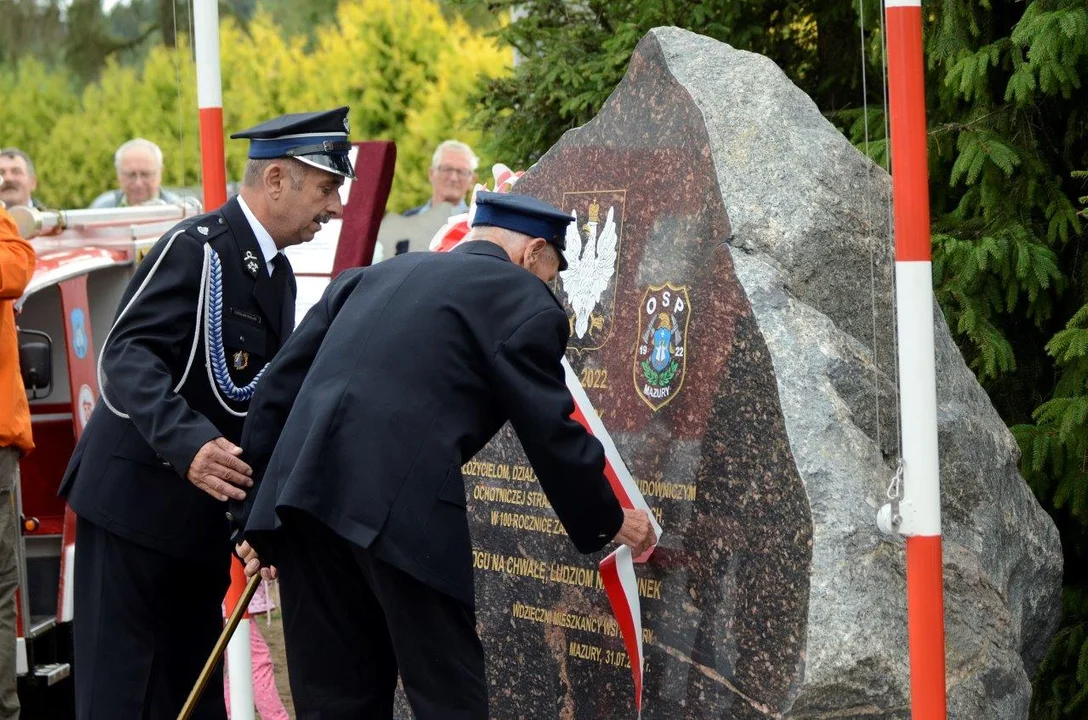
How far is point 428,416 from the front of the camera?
134 inches

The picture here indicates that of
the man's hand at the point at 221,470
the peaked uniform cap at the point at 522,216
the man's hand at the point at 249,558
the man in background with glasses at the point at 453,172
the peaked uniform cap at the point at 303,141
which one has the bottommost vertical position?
the man's hand at the point at 249,558

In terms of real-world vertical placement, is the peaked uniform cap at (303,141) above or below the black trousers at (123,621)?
above

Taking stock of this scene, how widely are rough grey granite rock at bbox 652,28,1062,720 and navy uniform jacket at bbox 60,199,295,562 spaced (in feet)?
4.21

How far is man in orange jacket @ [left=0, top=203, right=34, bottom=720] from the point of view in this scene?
5.17 meters

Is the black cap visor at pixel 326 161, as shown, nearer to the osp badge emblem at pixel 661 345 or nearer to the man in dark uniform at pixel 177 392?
the man in dark uniform at pixel 177 392

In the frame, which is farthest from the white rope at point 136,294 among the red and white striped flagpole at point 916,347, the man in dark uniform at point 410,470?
the red and white striped flagpole at point 916,347

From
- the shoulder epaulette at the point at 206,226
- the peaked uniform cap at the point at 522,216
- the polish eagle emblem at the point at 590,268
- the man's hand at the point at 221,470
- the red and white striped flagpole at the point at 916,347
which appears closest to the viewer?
the red and white striped flagpole at the point at 916,347

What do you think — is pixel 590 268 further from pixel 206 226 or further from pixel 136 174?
pixel 136 174

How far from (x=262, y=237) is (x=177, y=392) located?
0.47 meters

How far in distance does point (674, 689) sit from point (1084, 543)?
75.9 inches

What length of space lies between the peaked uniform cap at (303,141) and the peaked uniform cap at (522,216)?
0.63m

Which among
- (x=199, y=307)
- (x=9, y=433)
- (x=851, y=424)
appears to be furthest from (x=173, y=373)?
(x=851, y=424)

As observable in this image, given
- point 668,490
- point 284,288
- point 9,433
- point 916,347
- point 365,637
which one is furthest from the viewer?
point 9,433

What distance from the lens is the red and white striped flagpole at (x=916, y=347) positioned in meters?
3.29
